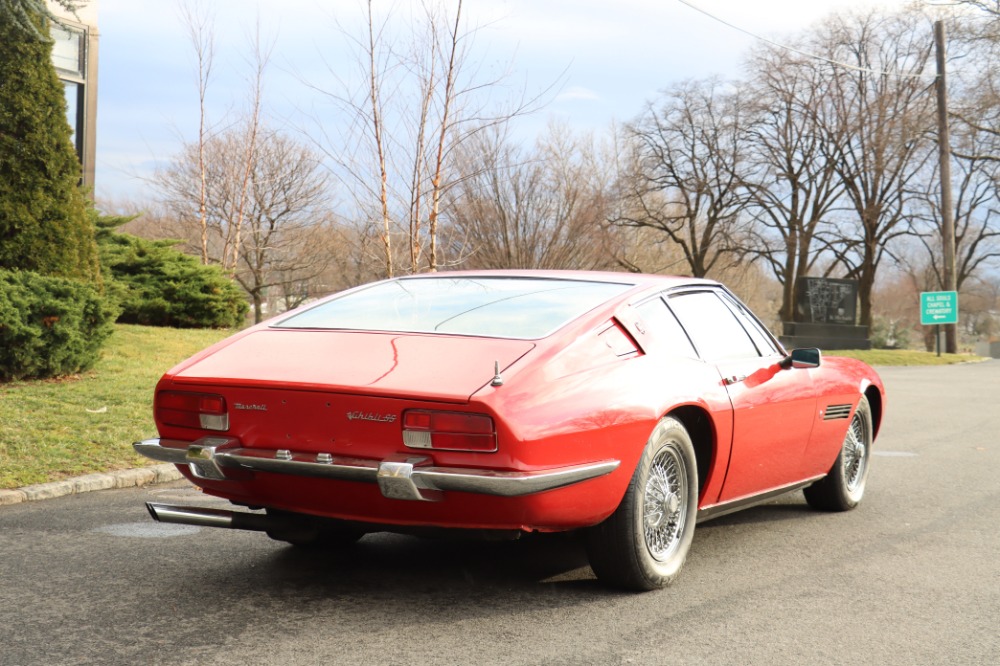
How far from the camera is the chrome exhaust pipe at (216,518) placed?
4367 mm

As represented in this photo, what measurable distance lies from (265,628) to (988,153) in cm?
4747

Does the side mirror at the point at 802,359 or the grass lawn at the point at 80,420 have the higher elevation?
the side mirror at the point at 802,359

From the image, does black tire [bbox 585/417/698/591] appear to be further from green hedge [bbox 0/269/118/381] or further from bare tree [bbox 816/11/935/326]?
bare tree [bbox 816/11/935/326]

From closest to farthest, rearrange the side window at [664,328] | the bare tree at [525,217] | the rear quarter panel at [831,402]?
the side window at [664,328] < the rear quarter panel at [831,402] < the bare tree at [525,217]

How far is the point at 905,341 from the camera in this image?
248 ft

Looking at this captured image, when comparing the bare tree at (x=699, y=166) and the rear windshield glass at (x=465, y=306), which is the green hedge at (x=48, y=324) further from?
the bare tree at (x=699, y=166)

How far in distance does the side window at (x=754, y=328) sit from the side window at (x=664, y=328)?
2.73 ft

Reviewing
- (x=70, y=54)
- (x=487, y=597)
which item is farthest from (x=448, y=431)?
(x=70, y=54)

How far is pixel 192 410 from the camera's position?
437 cm

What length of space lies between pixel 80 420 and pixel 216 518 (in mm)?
5409

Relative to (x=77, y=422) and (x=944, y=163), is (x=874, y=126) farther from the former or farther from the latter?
(x=77, y=422)

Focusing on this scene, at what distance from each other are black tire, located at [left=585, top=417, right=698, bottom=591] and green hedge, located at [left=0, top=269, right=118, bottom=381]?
781cm

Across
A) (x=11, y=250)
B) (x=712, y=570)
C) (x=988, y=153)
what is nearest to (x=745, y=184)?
(x=988, y=153)

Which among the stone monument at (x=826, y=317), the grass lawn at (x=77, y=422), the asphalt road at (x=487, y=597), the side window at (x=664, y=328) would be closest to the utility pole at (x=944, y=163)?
the stone monument at (x=826, y=317)
